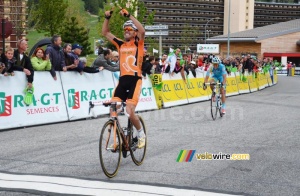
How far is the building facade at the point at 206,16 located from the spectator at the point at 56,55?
115770mm

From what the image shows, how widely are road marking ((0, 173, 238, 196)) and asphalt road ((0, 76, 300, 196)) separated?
0.01 meters

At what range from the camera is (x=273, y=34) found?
8025cm

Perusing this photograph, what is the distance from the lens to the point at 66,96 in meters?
13.1

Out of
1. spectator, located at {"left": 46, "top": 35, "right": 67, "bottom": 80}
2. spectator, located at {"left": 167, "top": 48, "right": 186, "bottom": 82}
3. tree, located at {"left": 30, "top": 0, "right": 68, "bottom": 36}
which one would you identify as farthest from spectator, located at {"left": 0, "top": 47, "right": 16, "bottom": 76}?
tree, located at {"left": 30, "top": 0, "right": 68, "bottom": 36}

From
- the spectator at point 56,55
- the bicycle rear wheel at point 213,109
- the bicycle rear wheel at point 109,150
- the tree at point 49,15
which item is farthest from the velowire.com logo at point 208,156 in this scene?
the tree at point 49,15

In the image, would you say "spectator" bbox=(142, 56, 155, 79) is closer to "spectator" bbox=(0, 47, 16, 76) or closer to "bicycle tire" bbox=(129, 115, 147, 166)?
"spectator" bbox=(0, 47, 16, 76)

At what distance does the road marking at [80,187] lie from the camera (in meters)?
5.80

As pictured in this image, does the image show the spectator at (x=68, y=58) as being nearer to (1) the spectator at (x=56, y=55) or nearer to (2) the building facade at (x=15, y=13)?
(1) the spectator at (x=56, y=55)

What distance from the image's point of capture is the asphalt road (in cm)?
620

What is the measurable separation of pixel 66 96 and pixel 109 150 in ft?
21.8

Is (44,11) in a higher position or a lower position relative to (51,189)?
higher

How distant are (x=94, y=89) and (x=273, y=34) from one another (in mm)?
70691

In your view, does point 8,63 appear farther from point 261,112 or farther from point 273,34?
point 273,34

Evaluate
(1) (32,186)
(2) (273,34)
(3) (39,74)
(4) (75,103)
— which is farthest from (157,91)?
(2) (273,34)
